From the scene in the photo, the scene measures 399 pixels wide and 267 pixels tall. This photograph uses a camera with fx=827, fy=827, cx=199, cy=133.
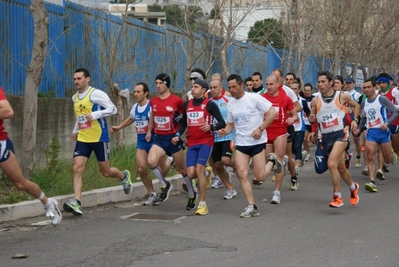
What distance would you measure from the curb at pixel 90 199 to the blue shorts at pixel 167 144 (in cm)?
109

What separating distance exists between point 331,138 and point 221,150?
187 centimetres

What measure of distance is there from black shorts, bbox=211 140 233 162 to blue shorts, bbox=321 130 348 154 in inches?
60.1

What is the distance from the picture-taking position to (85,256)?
26.7 feet

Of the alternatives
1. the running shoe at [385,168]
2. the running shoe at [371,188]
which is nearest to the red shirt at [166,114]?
the running shoe at [371,188]

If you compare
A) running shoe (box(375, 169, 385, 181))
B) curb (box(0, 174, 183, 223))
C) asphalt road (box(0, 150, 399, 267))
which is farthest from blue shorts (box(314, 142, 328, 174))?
running shoe (box(375, 169, 385, 181))

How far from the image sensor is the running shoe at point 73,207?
10.7m

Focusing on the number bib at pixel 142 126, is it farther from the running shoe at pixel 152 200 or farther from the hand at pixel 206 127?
the hand at pixel 206 127

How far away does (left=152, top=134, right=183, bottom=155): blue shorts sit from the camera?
12.1 metres

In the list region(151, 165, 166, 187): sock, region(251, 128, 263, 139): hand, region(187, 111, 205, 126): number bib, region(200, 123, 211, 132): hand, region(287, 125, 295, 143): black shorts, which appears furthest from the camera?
region(287, 125, 295, 143): black shorts

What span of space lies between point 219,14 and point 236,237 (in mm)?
10525

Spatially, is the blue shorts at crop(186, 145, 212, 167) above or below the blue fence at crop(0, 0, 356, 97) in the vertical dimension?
below

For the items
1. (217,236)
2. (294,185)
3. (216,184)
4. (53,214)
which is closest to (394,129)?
(294,185)

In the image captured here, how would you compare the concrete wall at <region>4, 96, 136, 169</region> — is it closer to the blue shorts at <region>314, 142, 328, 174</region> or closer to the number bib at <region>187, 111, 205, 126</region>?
the number bib at <region>187, 111, 205, 126</region>

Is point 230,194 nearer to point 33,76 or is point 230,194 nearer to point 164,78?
point 164,78
